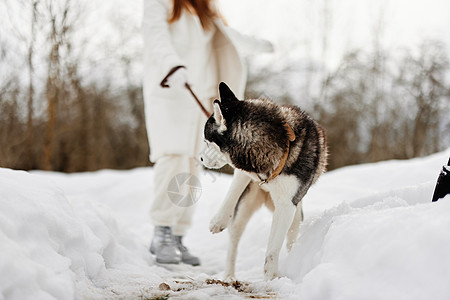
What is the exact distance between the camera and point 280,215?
2.48 meters

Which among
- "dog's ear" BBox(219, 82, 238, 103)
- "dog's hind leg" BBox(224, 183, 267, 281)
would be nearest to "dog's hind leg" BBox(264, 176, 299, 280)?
"dog's hind leg" BBox(224, 183, 267, 281)

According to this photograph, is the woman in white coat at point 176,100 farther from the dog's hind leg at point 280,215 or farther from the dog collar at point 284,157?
the dog collar at point 284,157

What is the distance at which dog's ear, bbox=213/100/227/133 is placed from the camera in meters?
2.44

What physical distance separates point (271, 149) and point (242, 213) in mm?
684

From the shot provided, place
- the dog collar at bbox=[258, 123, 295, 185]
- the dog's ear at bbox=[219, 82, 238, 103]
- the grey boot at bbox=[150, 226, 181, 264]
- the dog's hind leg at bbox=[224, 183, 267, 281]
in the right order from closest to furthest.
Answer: the dog collar at bbox=[258, 123, 295, 185] → the dog's ear at bbox=[219, 82, 238, 103] → the dog's hind leg at bbox=[224, 183, 267, 281] → the grey boot at bbox=[150, 226, 181, 264]

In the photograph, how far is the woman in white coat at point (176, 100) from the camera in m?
3.46

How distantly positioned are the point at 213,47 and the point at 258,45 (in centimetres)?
42

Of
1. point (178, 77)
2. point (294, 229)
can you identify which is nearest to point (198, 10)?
point (178, 77)

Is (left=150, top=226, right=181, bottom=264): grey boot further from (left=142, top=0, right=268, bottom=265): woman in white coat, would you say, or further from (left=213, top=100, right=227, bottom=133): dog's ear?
(left=213, top=100, right=227, bottom=133): dog's ear

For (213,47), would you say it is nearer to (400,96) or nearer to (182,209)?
(182,209)

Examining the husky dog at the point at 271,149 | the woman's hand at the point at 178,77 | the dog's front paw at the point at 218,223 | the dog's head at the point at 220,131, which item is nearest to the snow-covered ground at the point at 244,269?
the husky dog at the point at 271,149

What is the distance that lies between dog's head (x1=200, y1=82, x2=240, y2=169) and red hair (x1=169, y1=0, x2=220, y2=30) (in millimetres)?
1277

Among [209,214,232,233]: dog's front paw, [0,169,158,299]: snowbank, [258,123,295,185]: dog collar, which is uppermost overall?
[258,123,295,185]: dog collar

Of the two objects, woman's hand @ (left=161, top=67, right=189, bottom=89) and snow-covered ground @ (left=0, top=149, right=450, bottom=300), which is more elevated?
woman's hand @ (left=161, top=67, right=189, bottom=89)
